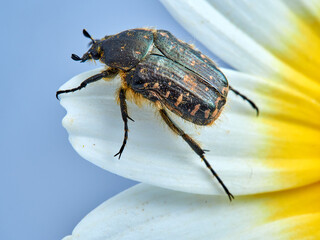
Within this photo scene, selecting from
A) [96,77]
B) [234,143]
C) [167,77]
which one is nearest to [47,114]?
[96,77]

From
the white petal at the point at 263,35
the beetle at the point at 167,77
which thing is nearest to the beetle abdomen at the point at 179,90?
the beetle at the point at 167,77

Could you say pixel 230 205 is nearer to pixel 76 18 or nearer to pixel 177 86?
pixel 177 86

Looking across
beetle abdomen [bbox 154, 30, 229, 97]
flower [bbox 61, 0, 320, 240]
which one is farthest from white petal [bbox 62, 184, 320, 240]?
beetle abdomen [bbox 154, 30, 229, 97]

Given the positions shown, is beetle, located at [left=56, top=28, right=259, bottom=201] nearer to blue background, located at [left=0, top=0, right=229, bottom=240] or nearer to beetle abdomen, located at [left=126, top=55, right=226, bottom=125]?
beetle abdomen, located at [left=126, top=55, right=226, bottom=125]

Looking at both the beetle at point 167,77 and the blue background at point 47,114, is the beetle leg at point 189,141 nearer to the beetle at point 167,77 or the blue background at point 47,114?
the beetle at point 167,77

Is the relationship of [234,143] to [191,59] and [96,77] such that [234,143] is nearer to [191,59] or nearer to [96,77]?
[191,59]

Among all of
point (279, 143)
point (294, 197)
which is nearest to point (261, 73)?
point (279, 143)
